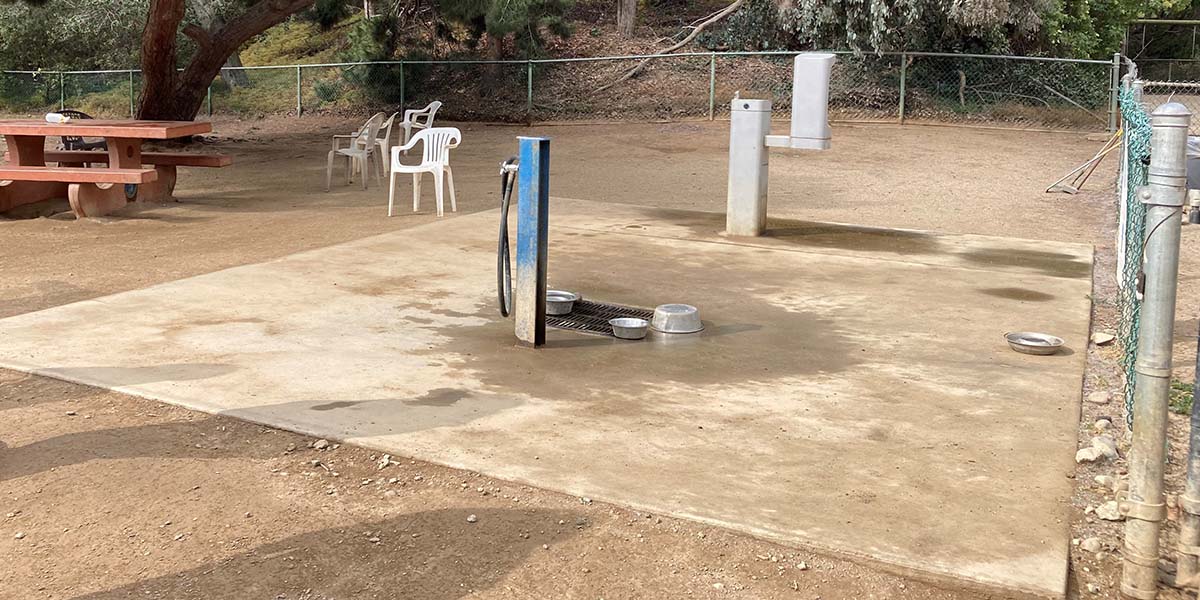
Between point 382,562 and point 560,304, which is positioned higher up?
point 560,304

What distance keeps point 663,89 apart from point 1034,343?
53.3 feet

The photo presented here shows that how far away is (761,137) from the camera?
332 inches

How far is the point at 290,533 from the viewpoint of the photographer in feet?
10.8

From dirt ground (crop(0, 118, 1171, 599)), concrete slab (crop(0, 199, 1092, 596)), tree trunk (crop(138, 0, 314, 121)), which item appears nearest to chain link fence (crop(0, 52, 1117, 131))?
tree trunk (crop(138, 0, 314, 121))

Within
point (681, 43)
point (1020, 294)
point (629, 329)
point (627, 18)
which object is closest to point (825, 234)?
point (1020, 294)

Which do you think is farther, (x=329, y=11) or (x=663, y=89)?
(x=663, y=89)

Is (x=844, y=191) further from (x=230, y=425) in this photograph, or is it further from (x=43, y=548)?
(x=43, y=548)

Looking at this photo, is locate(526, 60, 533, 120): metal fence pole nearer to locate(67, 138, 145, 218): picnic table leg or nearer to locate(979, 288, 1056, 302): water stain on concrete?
locate(67, 138, 145, 218): picnic table leg

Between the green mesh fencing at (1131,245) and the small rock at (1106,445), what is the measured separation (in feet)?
0.35

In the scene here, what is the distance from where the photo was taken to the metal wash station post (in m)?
8.28

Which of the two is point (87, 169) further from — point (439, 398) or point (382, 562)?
point (382, 562)

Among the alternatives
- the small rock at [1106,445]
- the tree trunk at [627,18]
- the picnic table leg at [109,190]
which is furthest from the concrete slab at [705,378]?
the tree trunk at [627,18]

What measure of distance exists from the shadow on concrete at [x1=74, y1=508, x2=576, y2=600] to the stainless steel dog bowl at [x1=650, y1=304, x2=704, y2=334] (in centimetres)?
226

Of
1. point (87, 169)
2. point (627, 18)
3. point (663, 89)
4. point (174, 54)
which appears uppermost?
point (627, 18)
